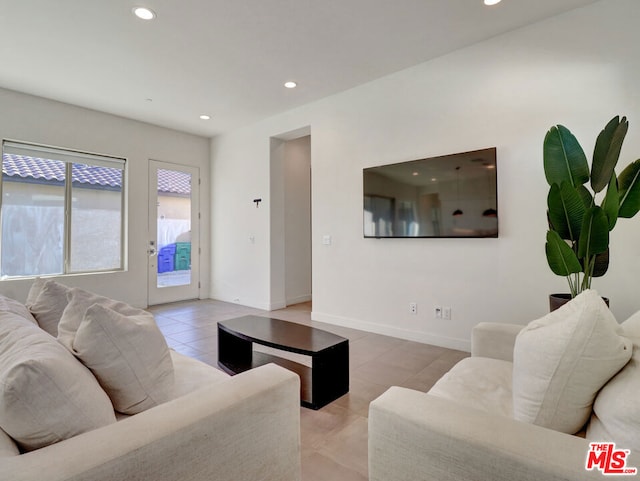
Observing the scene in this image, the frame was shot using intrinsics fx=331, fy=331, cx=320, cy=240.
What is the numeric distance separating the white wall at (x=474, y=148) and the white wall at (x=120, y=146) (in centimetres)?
222

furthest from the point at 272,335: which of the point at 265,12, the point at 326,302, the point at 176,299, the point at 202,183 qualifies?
the point at 202,183

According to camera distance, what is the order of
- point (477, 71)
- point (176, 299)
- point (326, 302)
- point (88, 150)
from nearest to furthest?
point (477, 71), point (326, 302), point (88, 150), point (176, 299)

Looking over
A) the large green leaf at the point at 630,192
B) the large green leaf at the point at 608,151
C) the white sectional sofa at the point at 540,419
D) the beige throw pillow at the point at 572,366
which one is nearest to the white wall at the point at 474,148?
the large green leaf at the point at 630,192

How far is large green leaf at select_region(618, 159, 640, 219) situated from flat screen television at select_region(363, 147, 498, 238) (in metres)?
0.98

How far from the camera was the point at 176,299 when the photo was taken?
588 centimetres

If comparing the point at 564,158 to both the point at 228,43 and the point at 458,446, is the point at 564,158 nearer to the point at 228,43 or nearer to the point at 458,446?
the point at 458,446

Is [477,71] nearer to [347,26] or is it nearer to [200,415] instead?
[347,26]

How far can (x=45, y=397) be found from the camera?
81cm

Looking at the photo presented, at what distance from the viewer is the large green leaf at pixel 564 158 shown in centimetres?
222

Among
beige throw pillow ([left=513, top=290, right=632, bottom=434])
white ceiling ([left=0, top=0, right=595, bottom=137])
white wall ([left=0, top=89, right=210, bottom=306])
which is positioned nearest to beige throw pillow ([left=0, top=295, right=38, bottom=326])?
beige throw pillow ([left=513, top=290, right=632, bottom=434])

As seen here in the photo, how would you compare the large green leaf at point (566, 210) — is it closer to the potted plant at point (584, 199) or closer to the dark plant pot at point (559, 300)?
the potted plant at point (584, 199)

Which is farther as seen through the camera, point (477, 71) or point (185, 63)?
point (185, 63)

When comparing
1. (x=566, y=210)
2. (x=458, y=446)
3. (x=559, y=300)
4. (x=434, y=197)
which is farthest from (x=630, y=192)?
(x=458, y=446)

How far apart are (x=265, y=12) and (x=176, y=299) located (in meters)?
4.79
